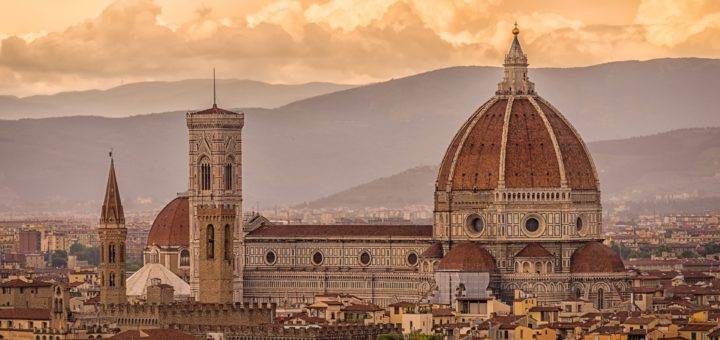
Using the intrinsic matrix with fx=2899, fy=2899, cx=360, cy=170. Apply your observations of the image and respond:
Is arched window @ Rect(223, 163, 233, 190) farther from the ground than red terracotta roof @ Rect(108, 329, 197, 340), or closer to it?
farther from the ground

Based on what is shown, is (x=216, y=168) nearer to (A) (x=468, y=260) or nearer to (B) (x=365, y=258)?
(B) (x=365, y=258)

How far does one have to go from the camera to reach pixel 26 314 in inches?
4712

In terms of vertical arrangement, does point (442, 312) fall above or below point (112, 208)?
below

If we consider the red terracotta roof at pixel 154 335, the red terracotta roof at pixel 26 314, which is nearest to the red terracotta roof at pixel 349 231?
the red terracotta roof at pixel 26 314

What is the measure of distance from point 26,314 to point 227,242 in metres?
17.4

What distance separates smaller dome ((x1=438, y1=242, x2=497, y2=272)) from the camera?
488ft

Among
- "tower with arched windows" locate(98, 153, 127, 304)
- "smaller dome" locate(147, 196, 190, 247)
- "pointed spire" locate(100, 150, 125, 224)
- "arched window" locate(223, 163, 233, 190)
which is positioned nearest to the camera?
"tower with arched windows" locate(98, 153, 127, 304)

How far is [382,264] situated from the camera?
158000mm

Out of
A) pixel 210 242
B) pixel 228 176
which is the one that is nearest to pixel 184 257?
pixel 228 176

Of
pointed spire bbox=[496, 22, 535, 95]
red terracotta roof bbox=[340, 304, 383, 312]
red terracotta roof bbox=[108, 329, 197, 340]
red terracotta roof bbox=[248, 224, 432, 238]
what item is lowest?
red terracotta roof bbox=[108, 329, 197, 340]

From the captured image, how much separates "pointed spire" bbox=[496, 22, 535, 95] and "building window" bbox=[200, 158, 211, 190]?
17.6 meters

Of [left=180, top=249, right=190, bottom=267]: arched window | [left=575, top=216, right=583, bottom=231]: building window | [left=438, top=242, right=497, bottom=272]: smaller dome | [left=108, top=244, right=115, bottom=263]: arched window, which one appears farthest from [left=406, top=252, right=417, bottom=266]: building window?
[left=108, top=244, right=115, bottom=263]: arched window

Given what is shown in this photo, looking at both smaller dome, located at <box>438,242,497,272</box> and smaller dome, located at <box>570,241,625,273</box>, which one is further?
smaller dome, located at <box>570,241,625,273</box>

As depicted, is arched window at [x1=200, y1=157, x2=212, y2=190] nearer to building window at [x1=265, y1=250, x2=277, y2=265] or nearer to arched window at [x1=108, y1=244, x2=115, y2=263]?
building window at [x1=265, y1=250, x2=277, y2=265]
